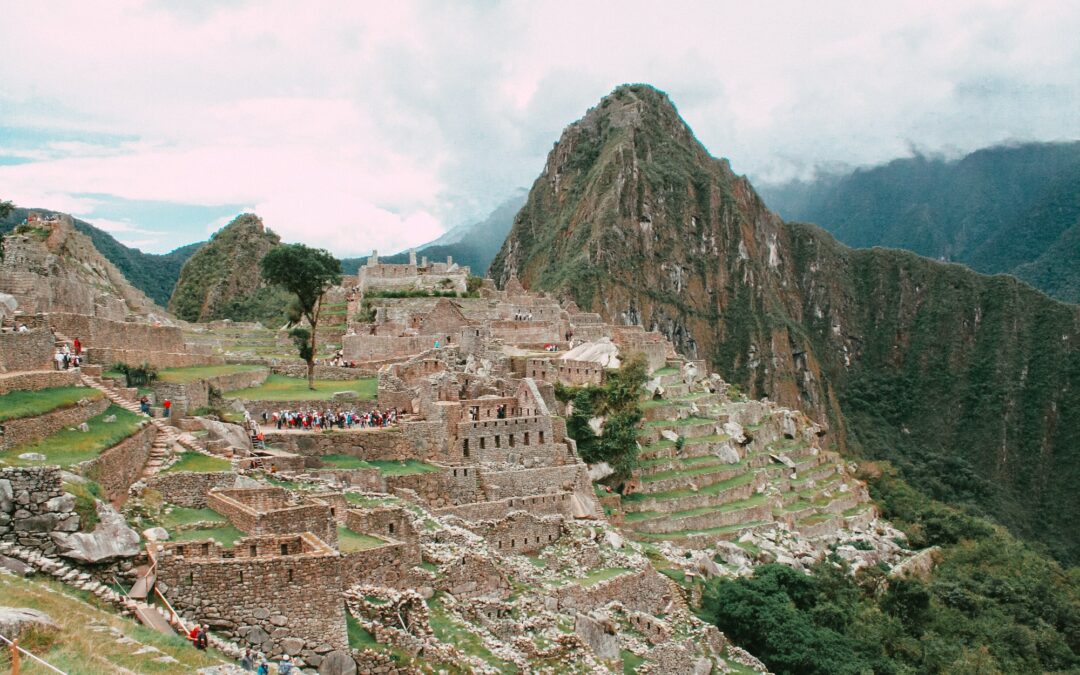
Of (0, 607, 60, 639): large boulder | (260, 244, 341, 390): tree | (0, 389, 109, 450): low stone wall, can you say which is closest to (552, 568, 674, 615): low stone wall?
(0, 389, 109, 450): low stone wall

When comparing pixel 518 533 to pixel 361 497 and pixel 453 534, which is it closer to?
pixel 453 534

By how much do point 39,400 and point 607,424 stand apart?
770 inches

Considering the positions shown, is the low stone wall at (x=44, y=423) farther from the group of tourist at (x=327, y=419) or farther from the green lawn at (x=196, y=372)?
the group of tourist at (x=327, y=419)

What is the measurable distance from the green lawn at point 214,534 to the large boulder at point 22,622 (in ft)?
14.0

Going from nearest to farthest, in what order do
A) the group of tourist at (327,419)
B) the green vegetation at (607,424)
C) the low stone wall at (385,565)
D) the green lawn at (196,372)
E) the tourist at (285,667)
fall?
the tourist at (285,667)
the low stone wall at (385,565)
the group of tourist at (327,419)
the green lawn at (196,372)
the green vegetation at (607,424)

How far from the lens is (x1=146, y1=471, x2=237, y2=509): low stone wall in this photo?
15.6m

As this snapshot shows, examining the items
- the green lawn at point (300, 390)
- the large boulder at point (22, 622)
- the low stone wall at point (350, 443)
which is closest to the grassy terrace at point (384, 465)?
the low stone wall at point (350, 443)

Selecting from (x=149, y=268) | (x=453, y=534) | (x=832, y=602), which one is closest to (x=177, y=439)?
(x=453, y=534)

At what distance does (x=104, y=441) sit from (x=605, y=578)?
11.9 m

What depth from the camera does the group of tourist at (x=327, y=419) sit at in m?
24.2

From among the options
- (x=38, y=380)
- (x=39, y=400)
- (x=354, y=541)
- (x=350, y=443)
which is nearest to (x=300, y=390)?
(x=350, y=443)

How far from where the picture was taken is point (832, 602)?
31.0 meters

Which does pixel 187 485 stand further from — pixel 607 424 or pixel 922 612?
pixel 922 612

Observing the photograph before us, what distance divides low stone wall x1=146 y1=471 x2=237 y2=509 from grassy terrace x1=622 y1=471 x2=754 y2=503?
743 inches
